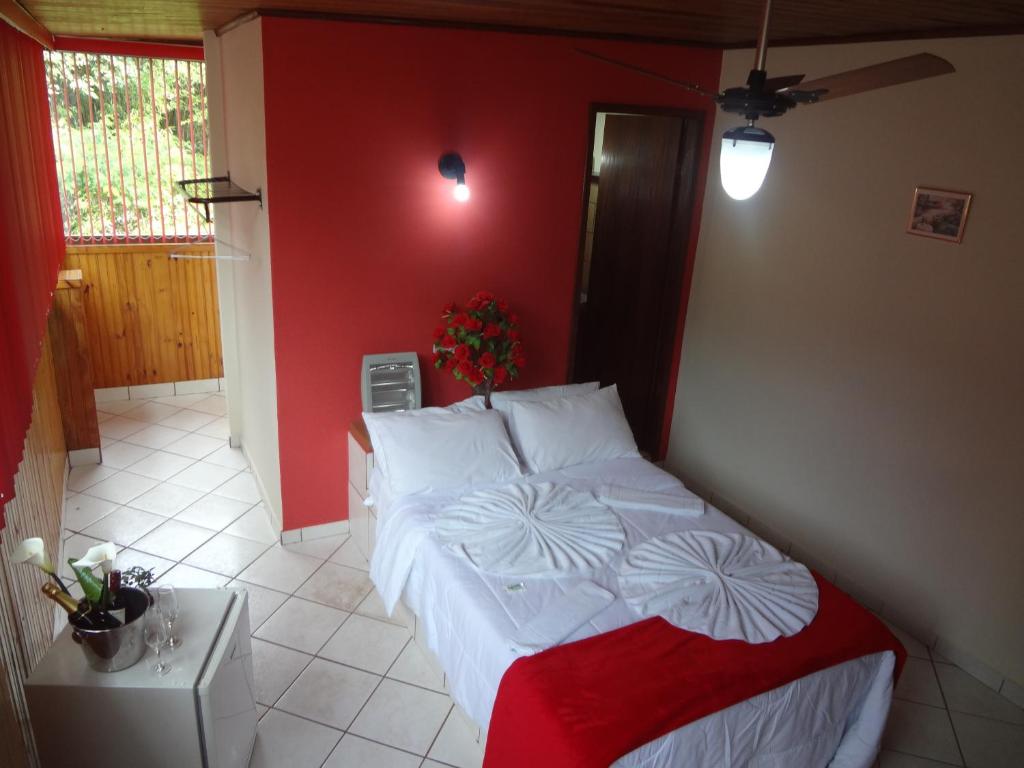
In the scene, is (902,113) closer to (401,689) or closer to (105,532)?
(401,689)

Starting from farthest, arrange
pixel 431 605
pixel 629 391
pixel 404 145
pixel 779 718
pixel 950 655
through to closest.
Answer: pixel 629 391, pixel 404 145, pixel 950 655, pixel 431 605, pixel 779 718

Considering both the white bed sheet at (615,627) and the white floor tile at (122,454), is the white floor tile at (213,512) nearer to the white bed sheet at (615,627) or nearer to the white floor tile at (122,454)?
the white floor tile at (122,454)

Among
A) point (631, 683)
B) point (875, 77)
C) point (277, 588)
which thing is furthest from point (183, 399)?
point (875, 77)

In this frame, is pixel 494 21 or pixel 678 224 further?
pixel 678 224

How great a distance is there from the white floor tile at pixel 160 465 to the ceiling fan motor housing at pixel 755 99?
3756 millimetres

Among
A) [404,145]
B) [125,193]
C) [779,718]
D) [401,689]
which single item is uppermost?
[404,145]

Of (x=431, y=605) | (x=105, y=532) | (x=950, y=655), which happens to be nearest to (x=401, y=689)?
(x=431, y=605)

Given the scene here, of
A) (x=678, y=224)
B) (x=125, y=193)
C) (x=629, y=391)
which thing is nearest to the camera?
(x=678, y=224)

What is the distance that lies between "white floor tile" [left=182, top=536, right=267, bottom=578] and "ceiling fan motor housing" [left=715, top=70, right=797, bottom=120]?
2.94 meters

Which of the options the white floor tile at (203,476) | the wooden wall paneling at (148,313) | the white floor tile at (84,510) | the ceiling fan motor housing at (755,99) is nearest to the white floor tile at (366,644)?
the white floor tile at (203,476)

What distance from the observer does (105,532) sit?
12.3 ft

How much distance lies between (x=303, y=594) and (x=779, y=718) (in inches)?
82.0

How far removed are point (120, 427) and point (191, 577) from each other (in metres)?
1.96

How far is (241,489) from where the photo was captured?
14.0 ft
